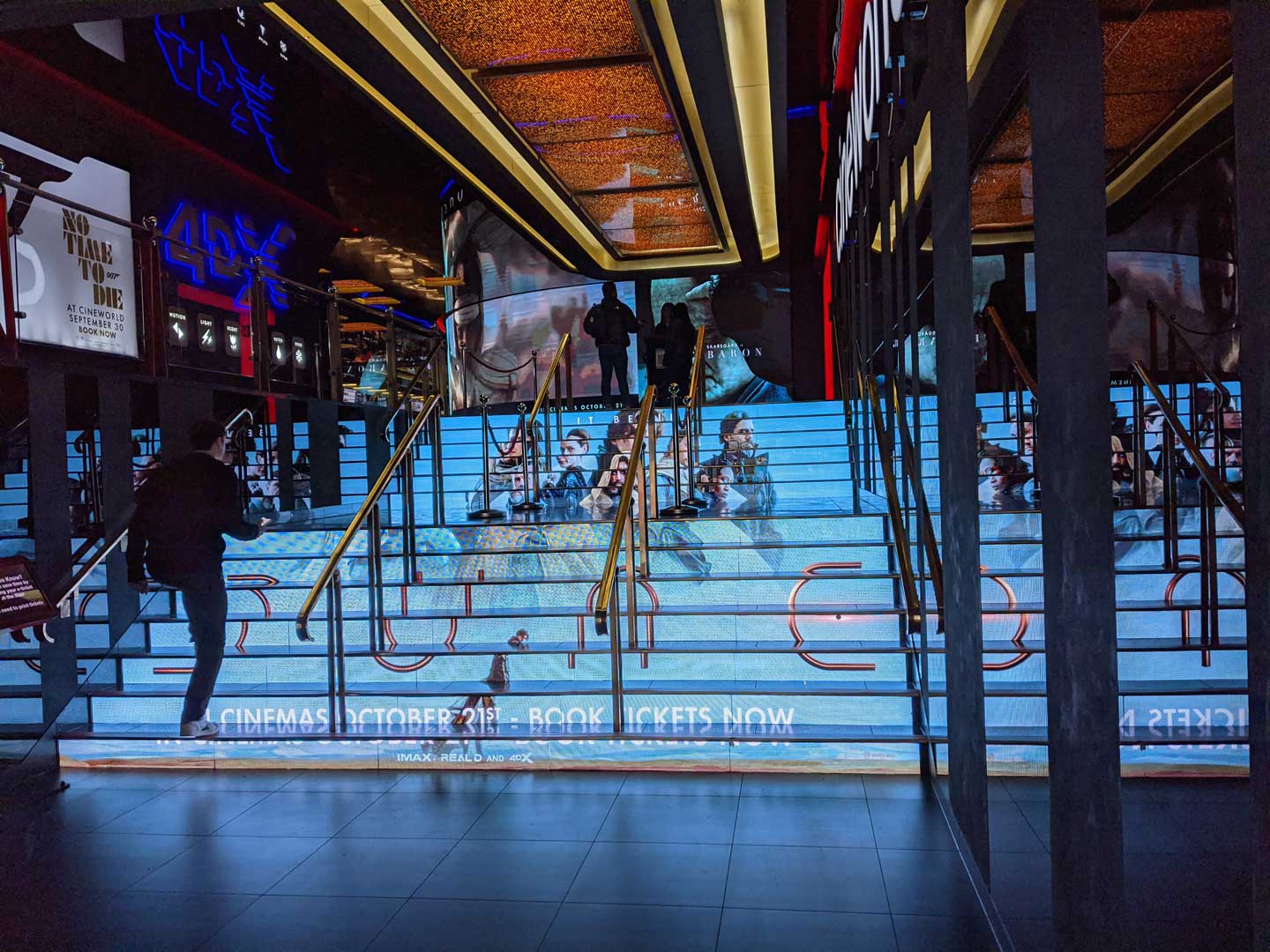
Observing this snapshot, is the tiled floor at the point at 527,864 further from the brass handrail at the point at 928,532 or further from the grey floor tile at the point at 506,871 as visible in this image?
the brass handrail at the point at 928,532

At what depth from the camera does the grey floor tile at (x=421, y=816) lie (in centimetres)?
417

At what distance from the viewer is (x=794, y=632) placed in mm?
5238

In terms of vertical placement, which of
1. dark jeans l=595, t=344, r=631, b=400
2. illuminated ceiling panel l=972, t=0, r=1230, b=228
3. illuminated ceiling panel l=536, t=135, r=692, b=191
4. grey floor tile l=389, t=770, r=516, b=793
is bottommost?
grey floor tile l=389, t=770, r=516, b=793

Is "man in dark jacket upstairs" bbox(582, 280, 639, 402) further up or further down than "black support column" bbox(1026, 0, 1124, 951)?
further up

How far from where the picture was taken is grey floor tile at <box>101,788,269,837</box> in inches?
171

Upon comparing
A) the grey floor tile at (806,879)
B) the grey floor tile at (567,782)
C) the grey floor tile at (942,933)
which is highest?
the grey floor tile at (942,933)

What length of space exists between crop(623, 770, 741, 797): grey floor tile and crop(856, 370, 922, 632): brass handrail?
1.21m

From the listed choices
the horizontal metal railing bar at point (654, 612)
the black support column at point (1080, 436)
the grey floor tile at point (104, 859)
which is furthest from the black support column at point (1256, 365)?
the grey floor tile at point (104, 859)

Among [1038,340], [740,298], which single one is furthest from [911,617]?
[740,298]

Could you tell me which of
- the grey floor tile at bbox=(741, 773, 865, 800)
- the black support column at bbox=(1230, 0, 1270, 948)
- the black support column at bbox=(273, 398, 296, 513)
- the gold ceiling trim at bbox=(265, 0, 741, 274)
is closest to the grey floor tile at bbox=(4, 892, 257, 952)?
the grey floor tile at bbox=(741, 773, 865, 800)

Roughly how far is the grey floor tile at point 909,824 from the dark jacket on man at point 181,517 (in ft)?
11.9

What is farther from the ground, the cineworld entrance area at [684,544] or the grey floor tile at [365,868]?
the cineworld entrance area at [684,544]

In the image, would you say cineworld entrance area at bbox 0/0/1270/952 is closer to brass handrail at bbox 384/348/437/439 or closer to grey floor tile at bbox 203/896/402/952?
grey floor tile at bbox 203/896/402/952

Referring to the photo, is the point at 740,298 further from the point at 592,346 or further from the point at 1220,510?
the point at 1220,510
